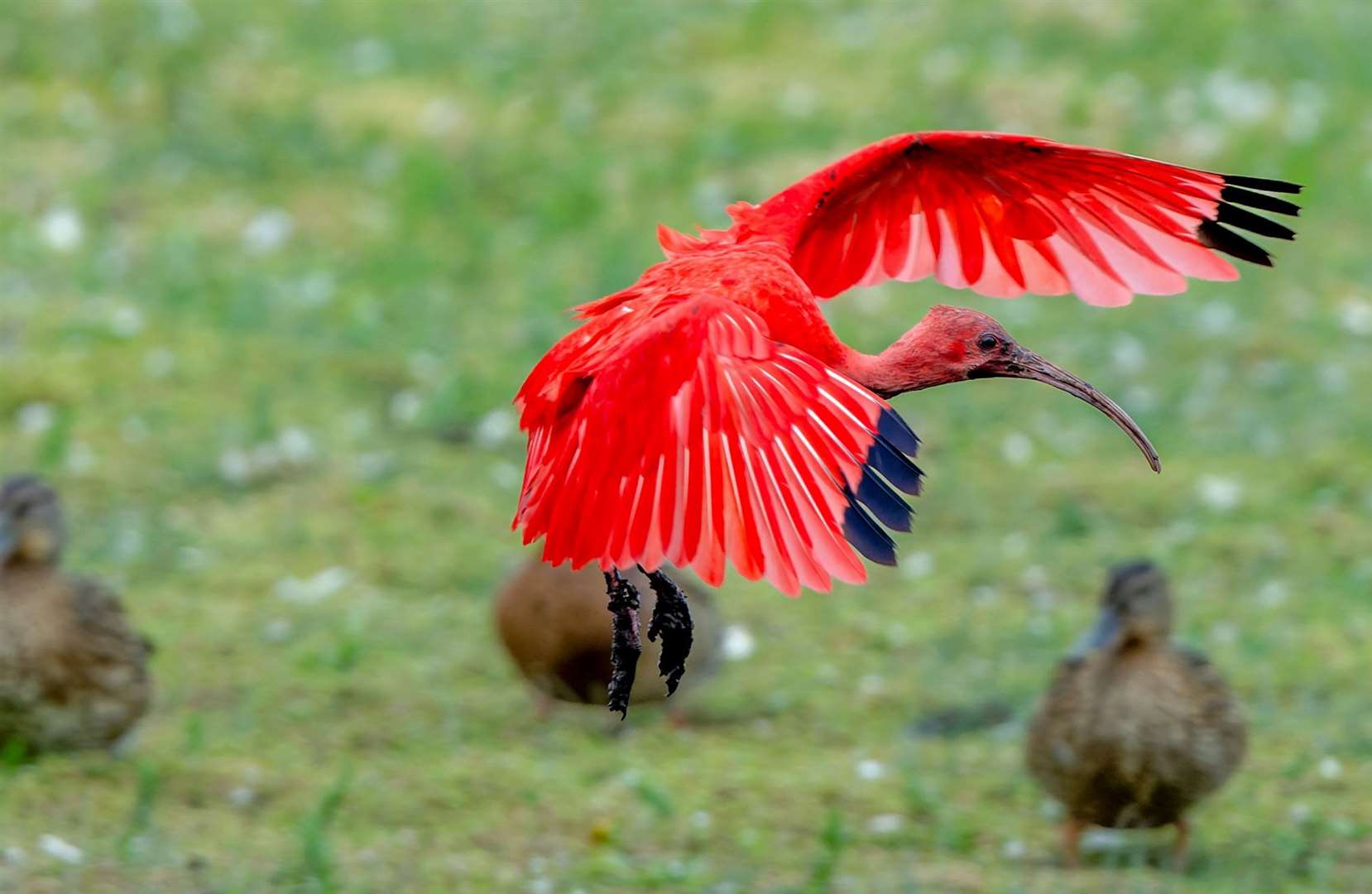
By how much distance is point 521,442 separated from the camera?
8.05 metres

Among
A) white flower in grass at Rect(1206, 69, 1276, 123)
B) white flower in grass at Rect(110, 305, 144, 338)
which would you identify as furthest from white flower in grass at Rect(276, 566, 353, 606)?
white flower in grass at Rect(1206, 69, 1276, 123)

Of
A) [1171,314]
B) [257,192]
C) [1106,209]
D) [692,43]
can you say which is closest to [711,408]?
[1106,209]

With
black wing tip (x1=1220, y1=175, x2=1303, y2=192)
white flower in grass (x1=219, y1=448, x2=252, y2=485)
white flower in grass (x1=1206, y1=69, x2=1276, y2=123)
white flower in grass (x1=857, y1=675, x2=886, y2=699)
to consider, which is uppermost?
white flower in grass (x1=1206, y1=69, x2=1276, y2=123)

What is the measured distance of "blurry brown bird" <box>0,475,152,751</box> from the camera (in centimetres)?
532

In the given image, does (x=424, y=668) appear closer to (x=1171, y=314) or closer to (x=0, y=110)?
(x=1171, y=314)

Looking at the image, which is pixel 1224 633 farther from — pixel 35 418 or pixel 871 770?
pixel 35 418

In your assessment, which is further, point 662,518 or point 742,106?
point 742,106

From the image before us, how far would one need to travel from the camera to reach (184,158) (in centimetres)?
1070

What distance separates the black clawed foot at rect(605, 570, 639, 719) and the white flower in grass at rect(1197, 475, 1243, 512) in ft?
13.0

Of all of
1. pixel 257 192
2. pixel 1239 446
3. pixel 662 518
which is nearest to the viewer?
pixel 662 518

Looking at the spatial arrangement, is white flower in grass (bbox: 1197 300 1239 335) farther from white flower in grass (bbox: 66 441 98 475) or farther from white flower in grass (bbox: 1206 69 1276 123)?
white flower in grass (bbox: 66 441 98 475)

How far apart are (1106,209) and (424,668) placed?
109 inches

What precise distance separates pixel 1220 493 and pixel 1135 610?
2.48 metres

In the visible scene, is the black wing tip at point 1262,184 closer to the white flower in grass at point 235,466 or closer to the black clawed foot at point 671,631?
the black clawed foot at point 671,631
